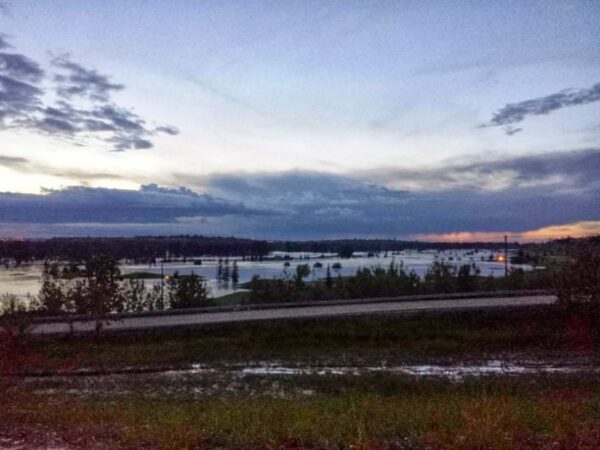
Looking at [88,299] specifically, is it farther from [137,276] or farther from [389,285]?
[137,276]

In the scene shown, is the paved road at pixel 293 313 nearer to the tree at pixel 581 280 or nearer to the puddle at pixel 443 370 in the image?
the tree at pixel 581 280

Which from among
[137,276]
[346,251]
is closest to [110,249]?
[137,276]

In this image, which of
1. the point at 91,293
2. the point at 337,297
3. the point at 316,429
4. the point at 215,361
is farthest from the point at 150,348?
the point at 337,297

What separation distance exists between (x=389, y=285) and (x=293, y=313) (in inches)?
621

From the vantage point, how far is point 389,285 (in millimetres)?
44438

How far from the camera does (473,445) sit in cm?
783

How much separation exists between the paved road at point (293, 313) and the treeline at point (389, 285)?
9.73 m

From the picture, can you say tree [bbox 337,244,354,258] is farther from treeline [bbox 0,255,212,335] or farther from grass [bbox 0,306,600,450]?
grass [bbox 0,306,600,450]

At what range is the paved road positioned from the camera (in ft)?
90.4

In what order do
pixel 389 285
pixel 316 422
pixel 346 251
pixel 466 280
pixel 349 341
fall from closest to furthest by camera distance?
pixel 316 422 < pixel 349 341 < pixel 389 285 < pixel 466 280 < pixel 346 251

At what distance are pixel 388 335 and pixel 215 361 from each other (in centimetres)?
760

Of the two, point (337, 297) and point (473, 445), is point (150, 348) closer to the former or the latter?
point (473, 445)

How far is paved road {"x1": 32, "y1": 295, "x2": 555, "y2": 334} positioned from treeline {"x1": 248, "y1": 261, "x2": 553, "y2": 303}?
9733 mm

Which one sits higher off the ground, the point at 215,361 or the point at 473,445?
the point at 473,445
